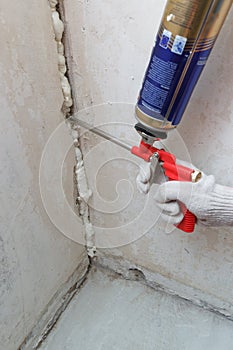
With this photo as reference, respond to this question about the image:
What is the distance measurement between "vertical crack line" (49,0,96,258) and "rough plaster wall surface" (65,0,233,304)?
2cm

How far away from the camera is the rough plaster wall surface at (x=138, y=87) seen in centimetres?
64

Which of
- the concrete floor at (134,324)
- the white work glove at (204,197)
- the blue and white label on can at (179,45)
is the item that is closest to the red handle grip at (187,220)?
the white work glove at (204,197)

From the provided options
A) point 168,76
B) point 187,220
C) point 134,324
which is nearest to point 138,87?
point 168,76

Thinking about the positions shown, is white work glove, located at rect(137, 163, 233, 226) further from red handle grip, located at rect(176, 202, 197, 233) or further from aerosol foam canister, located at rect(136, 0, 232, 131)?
aerosol foam canister, located at rect(136, 0, 232, 131)

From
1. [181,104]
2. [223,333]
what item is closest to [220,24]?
[181,104]

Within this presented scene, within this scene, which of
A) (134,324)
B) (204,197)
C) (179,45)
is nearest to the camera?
(179,45)

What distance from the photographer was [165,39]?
53 centimetres

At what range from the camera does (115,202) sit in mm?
982

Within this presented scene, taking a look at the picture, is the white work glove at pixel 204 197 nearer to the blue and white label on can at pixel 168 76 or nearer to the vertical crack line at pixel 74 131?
the blue and white label on can at pixel 168 76

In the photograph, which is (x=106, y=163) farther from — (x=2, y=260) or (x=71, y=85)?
(x=2, y=260)

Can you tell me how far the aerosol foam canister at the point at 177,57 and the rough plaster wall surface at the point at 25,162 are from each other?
0.22 m

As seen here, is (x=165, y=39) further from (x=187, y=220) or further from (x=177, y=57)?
(x=187, y=220)

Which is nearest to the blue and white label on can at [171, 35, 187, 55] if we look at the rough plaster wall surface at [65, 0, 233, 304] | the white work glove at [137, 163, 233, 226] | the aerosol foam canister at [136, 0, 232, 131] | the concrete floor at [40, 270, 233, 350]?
the aerosol foam canister at [136, 0, 232, 131]

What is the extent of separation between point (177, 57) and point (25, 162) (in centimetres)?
37
